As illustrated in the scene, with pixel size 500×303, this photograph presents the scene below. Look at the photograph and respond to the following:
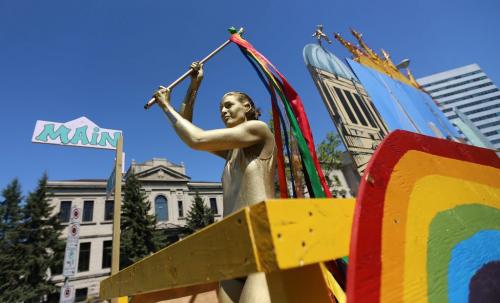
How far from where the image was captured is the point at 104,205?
81.3 ft

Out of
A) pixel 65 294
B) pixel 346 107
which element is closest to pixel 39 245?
pixel 65 294

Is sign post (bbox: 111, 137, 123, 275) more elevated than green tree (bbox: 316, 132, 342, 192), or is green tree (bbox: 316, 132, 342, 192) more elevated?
green tree (bbox: 316, 132, 342, 192)

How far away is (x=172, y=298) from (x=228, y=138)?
7.25 feet

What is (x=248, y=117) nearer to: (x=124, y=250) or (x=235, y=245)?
(x=235, y=245)

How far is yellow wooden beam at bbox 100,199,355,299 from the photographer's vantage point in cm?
53

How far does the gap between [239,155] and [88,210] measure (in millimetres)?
27678

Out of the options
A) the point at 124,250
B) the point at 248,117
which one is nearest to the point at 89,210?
the point at 124,250

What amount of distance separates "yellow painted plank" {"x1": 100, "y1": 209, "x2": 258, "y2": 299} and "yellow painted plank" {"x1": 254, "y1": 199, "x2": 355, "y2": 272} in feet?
0.11

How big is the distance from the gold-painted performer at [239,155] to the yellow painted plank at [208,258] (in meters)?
0.40

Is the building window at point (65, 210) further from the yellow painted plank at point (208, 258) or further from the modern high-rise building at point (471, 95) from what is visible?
the modern high-rise building at point (471, 95)

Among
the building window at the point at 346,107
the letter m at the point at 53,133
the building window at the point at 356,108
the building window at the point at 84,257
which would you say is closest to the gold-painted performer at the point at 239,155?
the letter m at the point at 53,133

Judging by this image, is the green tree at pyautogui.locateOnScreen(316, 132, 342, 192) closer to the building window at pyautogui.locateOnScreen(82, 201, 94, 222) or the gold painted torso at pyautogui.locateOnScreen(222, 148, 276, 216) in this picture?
the gold painted torso at pyautogui.locateOnScreen(222, 148, 276, 216)

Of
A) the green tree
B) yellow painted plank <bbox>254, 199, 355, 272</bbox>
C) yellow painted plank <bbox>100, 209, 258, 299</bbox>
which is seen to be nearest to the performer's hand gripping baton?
yellow painted plank <bbox>100, 209, 258, 299</bbox>

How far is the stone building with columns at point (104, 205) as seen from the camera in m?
22.0
